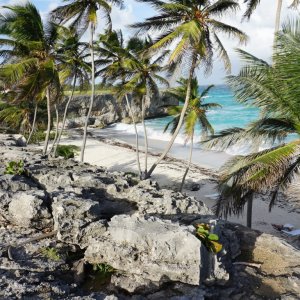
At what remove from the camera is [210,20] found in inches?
438

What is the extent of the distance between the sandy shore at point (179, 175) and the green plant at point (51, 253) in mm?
6118

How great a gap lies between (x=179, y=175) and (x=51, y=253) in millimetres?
15391

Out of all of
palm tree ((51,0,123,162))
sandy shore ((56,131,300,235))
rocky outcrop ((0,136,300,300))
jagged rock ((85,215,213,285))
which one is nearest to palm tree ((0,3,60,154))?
palm tree ((51,0,123,162))

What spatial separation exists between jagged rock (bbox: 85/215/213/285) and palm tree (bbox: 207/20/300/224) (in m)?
3.53

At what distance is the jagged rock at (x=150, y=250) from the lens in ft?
14.8

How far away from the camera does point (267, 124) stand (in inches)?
Answer: 313

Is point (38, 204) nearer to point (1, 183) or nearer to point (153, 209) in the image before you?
point (1, 183)

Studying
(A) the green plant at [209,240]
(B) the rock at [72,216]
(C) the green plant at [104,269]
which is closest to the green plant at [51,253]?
(B) the rock at [72,216]

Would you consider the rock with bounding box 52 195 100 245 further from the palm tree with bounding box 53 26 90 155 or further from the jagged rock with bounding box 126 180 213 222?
the palm tree with bounding box 53 26 90 155

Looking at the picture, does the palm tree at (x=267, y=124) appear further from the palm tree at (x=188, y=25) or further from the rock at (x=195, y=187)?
the rock at (x=195, y=187)

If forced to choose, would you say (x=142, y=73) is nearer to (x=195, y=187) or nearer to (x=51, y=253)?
(x=195, y=187)

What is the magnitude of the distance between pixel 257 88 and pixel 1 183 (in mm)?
6269

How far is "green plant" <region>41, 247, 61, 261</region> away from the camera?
493 centimetres

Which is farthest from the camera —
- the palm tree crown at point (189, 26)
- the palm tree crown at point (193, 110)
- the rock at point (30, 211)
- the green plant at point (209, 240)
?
the palm tree crown at point (193, 110)
